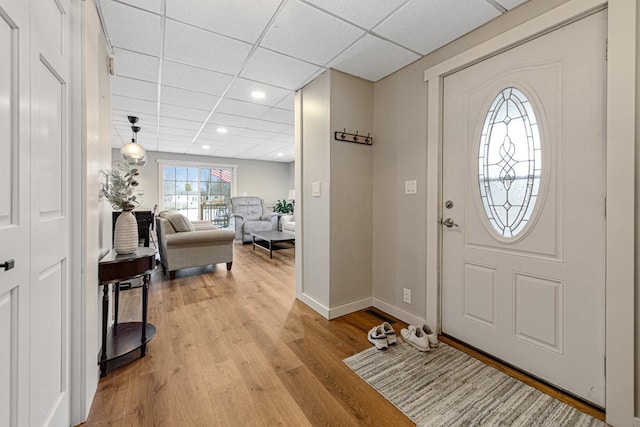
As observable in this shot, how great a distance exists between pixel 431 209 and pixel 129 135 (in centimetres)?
532

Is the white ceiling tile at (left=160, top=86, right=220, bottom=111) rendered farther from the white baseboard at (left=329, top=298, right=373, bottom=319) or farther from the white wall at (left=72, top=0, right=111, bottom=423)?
the white baseboard at (left=329, top=298, right=373, bottom=319)

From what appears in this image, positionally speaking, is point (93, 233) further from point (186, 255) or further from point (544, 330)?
point (544, 330)

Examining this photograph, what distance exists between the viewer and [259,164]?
816cm

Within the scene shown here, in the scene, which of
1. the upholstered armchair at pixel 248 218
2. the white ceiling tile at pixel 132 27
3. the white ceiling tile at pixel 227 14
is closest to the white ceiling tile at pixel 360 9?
the white ceiling tile at pixel 227 14

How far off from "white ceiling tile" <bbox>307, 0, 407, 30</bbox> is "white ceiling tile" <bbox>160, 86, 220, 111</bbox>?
6.39 feet

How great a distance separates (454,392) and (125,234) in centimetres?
227

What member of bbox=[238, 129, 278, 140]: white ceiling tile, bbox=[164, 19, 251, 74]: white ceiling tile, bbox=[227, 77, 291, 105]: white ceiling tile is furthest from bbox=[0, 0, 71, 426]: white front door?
bbox=[238, 129, 278, 140]: white ceiling tile

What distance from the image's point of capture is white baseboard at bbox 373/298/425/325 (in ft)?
7.68

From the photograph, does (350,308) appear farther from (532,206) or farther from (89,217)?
(89,217)

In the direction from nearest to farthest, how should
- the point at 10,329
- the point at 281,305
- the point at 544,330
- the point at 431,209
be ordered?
1. the point at 10,329
2. the point at 544,330
3. the point at 431,209
4. the point at 281,305

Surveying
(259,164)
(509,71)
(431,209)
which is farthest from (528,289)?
(259,164)

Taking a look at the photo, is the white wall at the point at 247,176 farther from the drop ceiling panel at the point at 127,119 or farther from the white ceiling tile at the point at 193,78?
the white ceiling tile at the point at 193,78

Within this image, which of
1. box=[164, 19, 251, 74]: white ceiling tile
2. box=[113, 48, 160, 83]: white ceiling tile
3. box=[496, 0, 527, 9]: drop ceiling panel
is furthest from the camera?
box=[113, 48, 160, 83]: white ceiling tile

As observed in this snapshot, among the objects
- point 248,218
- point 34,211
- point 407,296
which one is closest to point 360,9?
point 34,211
